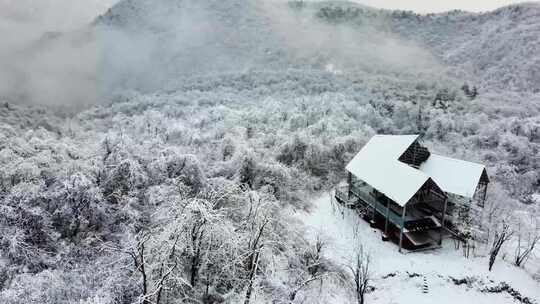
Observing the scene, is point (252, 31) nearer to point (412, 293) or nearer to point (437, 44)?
point (437, 44)

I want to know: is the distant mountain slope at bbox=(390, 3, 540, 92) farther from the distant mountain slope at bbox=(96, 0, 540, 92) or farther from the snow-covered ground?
the snow-covered ground

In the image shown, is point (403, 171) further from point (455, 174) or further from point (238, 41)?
point (238, 41)

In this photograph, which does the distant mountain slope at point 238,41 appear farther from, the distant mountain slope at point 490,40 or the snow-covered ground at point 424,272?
the snow-covered ground at point 424,272

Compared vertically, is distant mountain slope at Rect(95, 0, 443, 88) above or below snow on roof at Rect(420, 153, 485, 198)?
above

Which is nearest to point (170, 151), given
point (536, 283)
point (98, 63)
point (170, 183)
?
point (170, 183)

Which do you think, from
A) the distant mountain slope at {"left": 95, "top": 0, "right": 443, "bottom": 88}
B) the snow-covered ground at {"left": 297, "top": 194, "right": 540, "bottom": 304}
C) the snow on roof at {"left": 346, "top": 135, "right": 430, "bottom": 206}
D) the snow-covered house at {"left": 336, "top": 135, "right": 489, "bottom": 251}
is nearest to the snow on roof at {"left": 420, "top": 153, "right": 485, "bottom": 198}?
the snow-covered house at {"left": 336, "top": 135, "right": 489, "bottom": 251}

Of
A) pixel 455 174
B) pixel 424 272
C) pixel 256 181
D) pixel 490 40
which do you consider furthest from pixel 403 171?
pixel 490 40


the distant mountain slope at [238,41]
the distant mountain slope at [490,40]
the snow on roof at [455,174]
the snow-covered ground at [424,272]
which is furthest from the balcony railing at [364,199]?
the distant mountain slope at [238,41]
